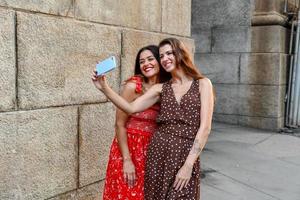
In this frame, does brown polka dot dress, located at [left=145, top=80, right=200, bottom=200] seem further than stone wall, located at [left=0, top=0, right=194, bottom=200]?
No

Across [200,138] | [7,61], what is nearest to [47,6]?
[7,61]

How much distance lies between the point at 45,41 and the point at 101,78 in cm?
86

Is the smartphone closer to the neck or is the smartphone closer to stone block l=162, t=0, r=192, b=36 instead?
the neck

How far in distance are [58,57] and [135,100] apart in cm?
90

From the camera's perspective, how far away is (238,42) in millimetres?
8883

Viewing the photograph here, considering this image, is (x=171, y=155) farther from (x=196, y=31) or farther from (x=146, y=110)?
(x=196, y=31)

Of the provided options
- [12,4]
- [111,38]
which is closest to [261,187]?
[111,38]

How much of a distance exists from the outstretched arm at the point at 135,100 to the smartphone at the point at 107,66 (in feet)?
0.27

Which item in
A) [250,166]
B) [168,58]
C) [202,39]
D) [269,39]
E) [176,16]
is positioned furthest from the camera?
[202,39]

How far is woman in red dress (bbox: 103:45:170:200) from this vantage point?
10.1 feet

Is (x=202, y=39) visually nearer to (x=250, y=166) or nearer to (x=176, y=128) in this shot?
→ (x=250, y=166)

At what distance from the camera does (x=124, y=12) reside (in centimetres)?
432

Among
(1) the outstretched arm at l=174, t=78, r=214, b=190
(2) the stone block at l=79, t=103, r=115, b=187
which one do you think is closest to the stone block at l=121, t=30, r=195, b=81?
(2) the stone block at l=79, t=103, r=115, b=187

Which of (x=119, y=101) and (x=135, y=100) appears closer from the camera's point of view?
(x=119, y=101)
